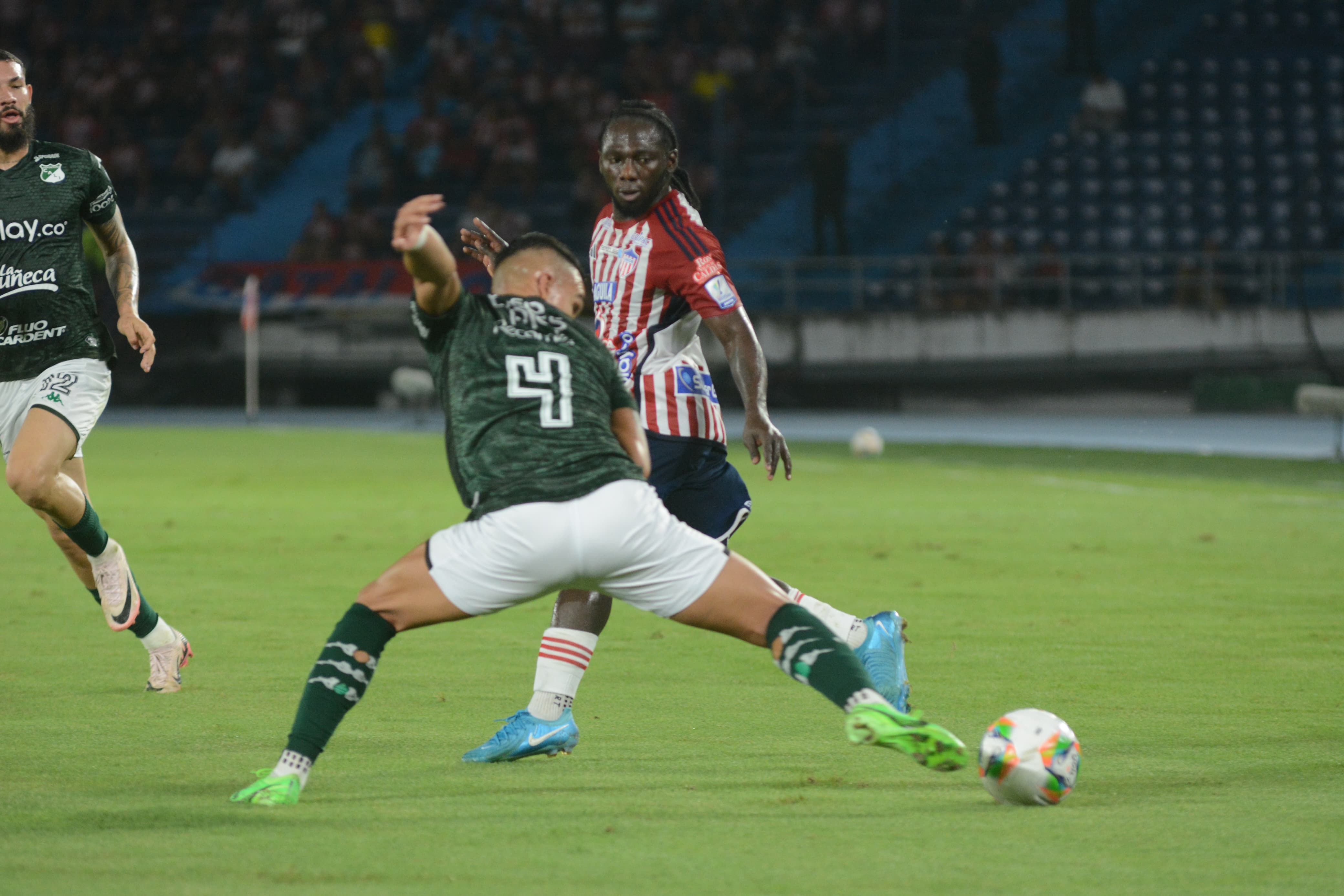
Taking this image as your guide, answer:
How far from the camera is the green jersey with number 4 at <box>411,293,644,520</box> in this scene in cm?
453

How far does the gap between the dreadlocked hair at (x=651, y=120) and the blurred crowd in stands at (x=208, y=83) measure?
27914mm

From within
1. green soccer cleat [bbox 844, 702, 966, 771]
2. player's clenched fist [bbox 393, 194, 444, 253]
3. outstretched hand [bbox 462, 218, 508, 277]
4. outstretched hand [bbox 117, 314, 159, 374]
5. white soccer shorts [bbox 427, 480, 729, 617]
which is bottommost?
green soccer cleat [bbox 844, 702, 966, 771]

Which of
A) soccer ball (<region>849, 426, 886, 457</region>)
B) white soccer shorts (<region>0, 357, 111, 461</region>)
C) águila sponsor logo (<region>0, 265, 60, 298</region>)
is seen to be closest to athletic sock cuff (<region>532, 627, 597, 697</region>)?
white soccer shorts (<region>0, 357, 111, 461</region>)

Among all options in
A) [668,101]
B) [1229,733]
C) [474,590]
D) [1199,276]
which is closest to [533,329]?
[474,590]

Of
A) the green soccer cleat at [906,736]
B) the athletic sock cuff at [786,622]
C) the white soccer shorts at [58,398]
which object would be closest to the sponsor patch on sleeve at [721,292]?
the athletic sock cuff at [786,622]

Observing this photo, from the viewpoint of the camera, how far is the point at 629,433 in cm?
Answer: 477

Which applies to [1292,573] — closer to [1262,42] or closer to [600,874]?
[600,874]

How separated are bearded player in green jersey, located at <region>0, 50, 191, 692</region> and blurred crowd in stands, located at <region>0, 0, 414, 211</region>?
26.6m

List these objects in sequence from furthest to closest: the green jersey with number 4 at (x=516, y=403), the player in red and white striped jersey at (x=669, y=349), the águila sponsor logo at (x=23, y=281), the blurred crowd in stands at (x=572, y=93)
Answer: the blurred crowd in stands at (x=572, y=93)
the águila sponsor logo at (x=23, y=281)
the player in red and white striped jersey at (x=669, y=349)
the green jersey with number 4 at (x=516, y=403)

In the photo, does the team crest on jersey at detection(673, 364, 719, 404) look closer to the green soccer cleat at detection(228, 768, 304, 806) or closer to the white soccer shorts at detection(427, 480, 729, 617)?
the white soccer shorts at detection(427, 480, 729, 617)

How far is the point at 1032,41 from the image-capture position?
31.1 meters

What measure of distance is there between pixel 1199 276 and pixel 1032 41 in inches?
259

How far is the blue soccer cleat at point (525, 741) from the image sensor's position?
17.1 feet

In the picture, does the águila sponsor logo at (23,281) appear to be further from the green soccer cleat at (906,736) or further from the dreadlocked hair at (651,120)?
the green soccer cleat at (906,736)
